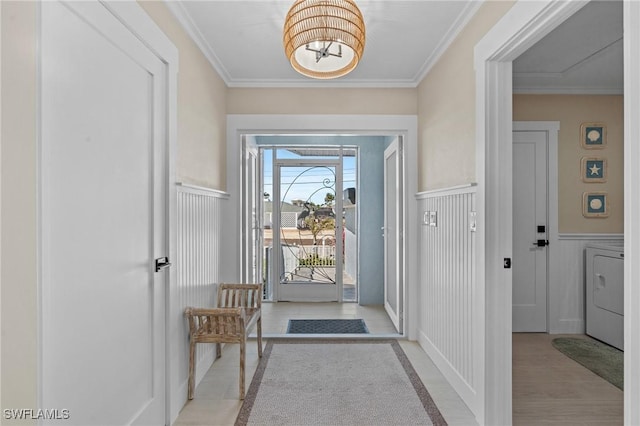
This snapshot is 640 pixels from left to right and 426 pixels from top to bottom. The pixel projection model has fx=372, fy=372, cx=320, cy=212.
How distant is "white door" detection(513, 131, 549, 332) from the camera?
3.83 metres

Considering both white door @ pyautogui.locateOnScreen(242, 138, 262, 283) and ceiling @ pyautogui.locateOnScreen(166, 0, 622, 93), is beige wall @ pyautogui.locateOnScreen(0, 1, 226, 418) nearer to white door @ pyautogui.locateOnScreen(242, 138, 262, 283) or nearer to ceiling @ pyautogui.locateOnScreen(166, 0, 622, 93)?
ceiling @ pyautogui.locateOnScreen(166, 0, 622, 93)

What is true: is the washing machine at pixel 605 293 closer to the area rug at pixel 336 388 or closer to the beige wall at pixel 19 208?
the area rug at pixel 336 388

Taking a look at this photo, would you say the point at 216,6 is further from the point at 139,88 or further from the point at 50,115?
the point at 50,115

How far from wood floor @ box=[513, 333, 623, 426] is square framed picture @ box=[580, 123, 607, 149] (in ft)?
6.97

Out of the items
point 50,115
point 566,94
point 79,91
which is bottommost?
point 50,115

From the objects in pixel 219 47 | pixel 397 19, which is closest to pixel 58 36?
pixel 219 47

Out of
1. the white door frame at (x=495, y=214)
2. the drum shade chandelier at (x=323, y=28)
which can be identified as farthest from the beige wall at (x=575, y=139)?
the drum shade chandelier at (x=323, y=28)

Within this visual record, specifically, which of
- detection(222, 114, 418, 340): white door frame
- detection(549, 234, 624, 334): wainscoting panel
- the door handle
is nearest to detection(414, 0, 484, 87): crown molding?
detection(222, 114, 418, 340): white door frame

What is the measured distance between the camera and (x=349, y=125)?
3.59 m

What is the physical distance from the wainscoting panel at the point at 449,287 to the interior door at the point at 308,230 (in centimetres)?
183

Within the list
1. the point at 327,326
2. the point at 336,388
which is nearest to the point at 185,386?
the point at 336,388

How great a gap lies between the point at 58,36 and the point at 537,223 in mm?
4133

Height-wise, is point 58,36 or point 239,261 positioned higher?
point 58,36

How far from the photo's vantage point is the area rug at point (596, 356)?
9.18ft
